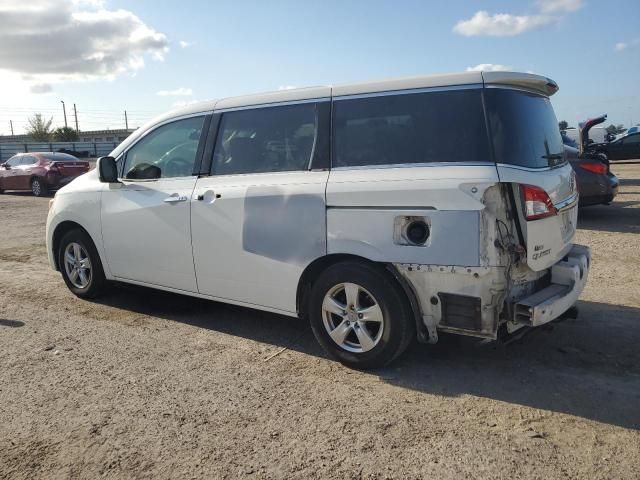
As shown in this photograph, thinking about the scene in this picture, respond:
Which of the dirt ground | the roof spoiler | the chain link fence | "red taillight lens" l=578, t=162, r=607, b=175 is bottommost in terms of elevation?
the dirt ground

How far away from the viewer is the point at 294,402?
11.2 feet

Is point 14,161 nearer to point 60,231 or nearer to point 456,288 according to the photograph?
point 60,231

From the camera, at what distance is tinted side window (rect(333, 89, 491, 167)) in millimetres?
3406

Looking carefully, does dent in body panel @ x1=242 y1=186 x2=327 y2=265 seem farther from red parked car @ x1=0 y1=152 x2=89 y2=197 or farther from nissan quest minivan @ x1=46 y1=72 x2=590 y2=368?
red parked car @ x1=0 y1=152 x2=89 y2=197

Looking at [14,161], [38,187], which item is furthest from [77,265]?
[14,161]

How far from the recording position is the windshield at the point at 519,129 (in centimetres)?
334

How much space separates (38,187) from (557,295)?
59.3 feet

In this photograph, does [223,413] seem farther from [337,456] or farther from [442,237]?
[442,237]

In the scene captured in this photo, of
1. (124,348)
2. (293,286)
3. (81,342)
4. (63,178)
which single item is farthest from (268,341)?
(63,178)

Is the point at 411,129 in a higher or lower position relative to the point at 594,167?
higher

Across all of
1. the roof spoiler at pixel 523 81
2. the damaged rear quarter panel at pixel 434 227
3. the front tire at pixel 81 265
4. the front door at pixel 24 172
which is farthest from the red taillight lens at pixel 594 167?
the front door at pixel 24 172

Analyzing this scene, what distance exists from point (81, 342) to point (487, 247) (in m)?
3.42

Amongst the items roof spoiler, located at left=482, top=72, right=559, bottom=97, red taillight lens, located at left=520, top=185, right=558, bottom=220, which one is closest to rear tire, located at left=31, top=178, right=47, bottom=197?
roof spoiler, located at left=482, top=72, right=559, bottom=97

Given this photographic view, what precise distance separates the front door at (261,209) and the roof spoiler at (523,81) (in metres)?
1.26
